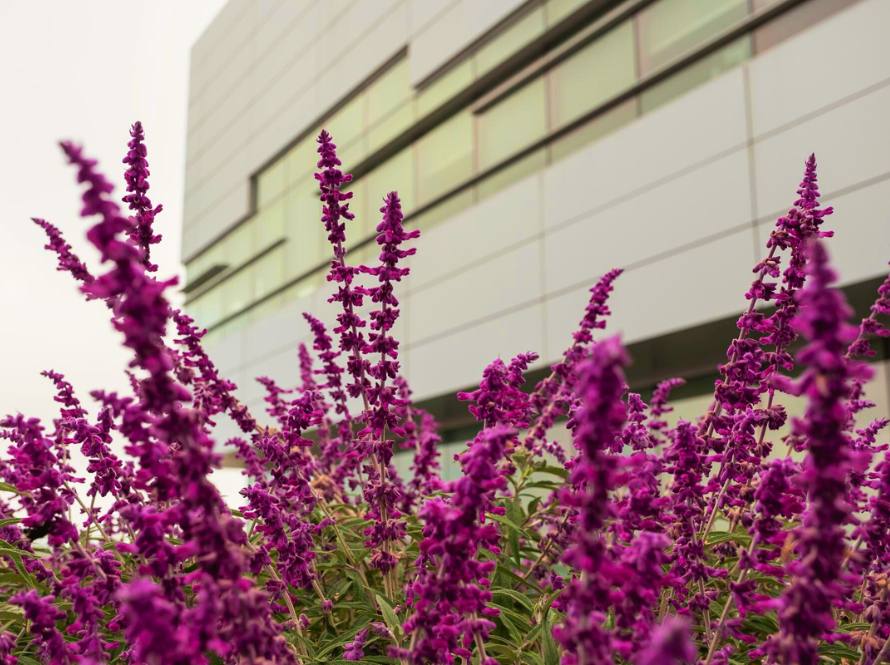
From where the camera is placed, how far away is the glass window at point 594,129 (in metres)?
13.8

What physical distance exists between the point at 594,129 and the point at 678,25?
212 centimetres

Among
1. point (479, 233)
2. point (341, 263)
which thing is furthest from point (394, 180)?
point (341, 263)

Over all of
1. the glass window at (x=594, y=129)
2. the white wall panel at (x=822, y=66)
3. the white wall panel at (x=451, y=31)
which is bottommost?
the white wall panel at (x=822, y=66)

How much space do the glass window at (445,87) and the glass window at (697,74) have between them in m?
5.17

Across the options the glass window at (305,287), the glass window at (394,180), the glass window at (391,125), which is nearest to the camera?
the glass window at (394,180)

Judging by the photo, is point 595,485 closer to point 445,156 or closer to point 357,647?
point 357,647

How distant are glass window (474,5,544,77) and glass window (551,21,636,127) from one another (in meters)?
0.92

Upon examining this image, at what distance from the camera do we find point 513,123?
16.4 meters

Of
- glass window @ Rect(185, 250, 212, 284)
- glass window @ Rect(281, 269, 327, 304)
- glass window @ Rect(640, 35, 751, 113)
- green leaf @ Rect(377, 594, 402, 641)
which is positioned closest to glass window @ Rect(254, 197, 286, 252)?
glass window @ Rect(281, 269, 327, 304)

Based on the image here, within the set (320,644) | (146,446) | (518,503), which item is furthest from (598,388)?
(518,503)

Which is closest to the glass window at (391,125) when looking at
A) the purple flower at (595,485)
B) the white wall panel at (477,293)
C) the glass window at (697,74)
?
the white wall panel at (477,293)

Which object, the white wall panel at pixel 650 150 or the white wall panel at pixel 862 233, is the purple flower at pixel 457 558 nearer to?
the white wall panel at pixel 862 233

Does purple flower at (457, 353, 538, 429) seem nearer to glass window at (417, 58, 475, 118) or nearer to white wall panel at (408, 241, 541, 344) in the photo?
white wall panel at (408, 241, 541, 344)

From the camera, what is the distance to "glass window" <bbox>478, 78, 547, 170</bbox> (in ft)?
51.8
